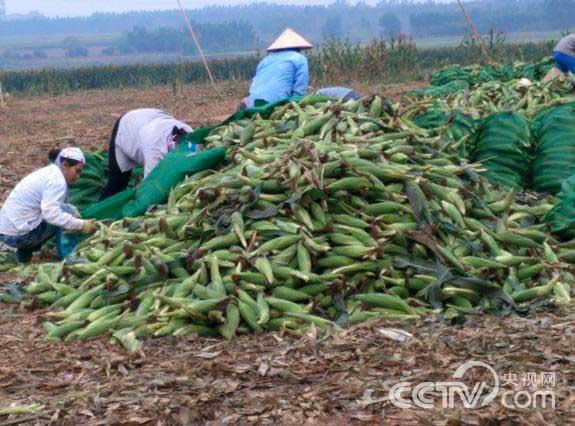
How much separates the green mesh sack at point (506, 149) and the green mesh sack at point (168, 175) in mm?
1885

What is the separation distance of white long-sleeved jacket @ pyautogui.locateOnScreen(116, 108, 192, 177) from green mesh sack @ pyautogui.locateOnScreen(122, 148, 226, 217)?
633mm

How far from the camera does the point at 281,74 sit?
8.60 m

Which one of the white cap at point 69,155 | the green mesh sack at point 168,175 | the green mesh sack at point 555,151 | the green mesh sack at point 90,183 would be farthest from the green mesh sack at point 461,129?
the white cap at point 69,155

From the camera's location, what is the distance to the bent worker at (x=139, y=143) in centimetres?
759

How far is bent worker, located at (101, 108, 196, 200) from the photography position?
7590mm

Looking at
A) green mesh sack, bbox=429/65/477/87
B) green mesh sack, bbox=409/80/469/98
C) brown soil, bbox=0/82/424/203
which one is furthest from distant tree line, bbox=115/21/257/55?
green mesh sack, bbox=409/80/469/98

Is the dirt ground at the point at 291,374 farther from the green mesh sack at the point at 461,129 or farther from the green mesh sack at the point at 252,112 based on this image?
the green mesh sack at the point at 461,129

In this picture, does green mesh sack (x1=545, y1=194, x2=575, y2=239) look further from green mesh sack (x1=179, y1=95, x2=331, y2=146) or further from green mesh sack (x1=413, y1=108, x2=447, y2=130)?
green mesh sack (x1=179, y1=95, x2=331, y2=146)

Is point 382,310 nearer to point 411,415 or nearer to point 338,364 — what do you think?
point 338,364

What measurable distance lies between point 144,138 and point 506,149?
8.64 ft

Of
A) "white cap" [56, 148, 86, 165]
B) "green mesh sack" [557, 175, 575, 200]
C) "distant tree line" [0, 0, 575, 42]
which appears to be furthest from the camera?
"distant tree line" [0, 0, 575, 42]

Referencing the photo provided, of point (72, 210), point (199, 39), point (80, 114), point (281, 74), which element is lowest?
point (199, 39)

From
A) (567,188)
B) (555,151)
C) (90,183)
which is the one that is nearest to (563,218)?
(567,188)

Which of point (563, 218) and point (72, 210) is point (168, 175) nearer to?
point (72, 210)
